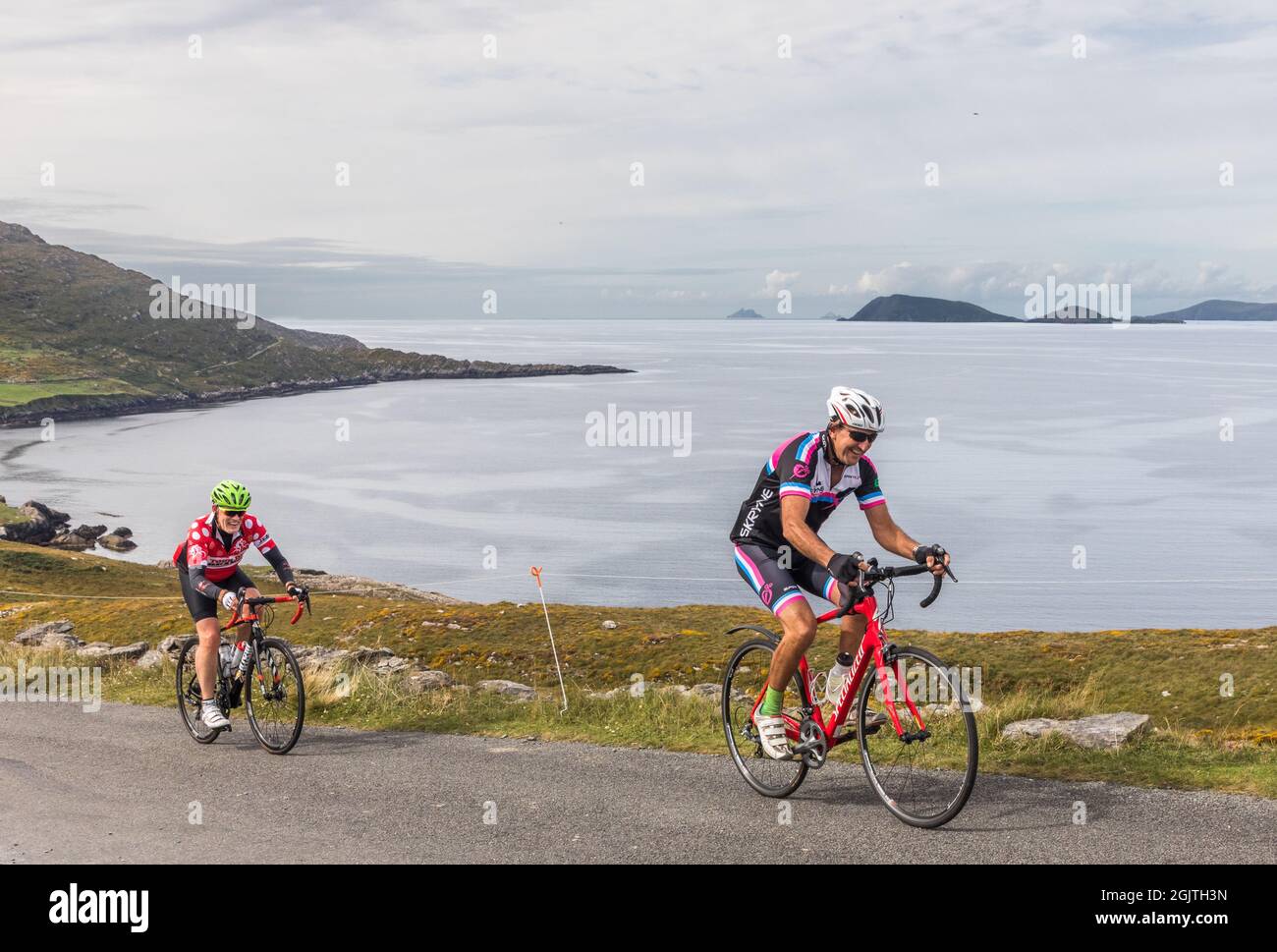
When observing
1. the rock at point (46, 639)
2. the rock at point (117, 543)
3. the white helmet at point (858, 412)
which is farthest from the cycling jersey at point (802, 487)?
the rock at point (117, 543)

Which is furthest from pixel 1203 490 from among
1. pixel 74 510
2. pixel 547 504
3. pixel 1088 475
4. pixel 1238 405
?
pixel 74 510

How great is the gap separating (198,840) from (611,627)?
2060cm

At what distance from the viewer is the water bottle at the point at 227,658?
10648 mm

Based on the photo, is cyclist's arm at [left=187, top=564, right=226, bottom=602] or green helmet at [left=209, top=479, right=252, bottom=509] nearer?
green helmet at [left=209, top=479, right=252, bottom=509]

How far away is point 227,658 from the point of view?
1068 centimetres

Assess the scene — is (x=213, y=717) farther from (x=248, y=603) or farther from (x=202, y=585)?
(x=202, y=585)

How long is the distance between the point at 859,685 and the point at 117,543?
86.6 metres

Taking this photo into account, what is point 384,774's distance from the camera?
9.18 metres

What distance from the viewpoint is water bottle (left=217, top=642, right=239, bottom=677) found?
1065cm

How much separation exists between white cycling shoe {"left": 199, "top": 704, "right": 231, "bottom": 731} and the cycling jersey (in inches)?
199

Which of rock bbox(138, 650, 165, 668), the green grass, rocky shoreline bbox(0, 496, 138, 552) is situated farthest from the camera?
rocky shoreline bbox(0, 496, 138, 552)

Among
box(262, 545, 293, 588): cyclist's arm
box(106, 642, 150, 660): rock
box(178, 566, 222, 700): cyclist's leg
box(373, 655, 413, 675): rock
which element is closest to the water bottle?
box(178, 566, 222, 700): cyclist's leg

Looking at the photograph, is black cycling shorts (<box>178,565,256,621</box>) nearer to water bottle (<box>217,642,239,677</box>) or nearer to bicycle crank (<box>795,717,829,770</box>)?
water bottle (<box>217,642,239,677</box>)
